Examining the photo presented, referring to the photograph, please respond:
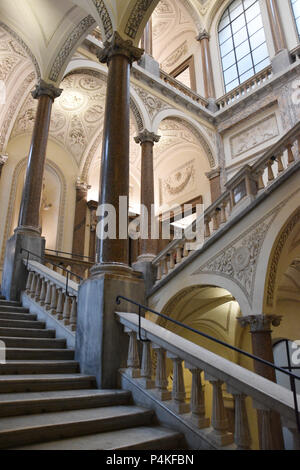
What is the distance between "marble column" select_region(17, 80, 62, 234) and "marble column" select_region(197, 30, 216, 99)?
751 centimetres

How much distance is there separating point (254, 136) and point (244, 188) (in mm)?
6293

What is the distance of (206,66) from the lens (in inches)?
551

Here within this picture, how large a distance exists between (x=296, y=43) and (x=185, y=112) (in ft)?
14.3

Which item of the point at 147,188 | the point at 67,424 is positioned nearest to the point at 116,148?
the point at 67,424

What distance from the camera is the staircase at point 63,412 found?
226 cm

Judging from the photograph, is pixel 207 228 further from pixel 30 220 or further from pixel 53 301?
pixel 30 220

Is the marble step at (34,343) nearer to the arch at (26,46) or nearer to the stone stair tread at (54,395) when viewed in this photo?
the stone stair tread at (54,395)

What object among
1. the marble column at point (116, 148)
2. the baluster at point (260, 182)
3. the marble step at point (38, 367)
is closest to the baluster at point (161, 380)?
the marble step at point (38, 367)

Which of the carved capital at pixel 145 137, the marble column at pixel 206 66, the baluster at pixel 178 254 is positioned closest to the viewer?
the baluster at pixel 178 254

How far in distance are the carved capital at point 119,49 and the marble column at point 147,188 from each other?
3.94 m

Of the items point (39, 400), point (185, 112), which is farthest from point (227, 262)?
point (185, 112)

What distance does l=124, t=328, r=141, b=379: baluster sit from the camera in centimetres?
338

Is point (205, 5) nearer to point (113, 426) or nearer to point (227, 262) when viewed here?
point (227, 262)

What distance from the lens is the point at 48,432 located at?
2.33m
